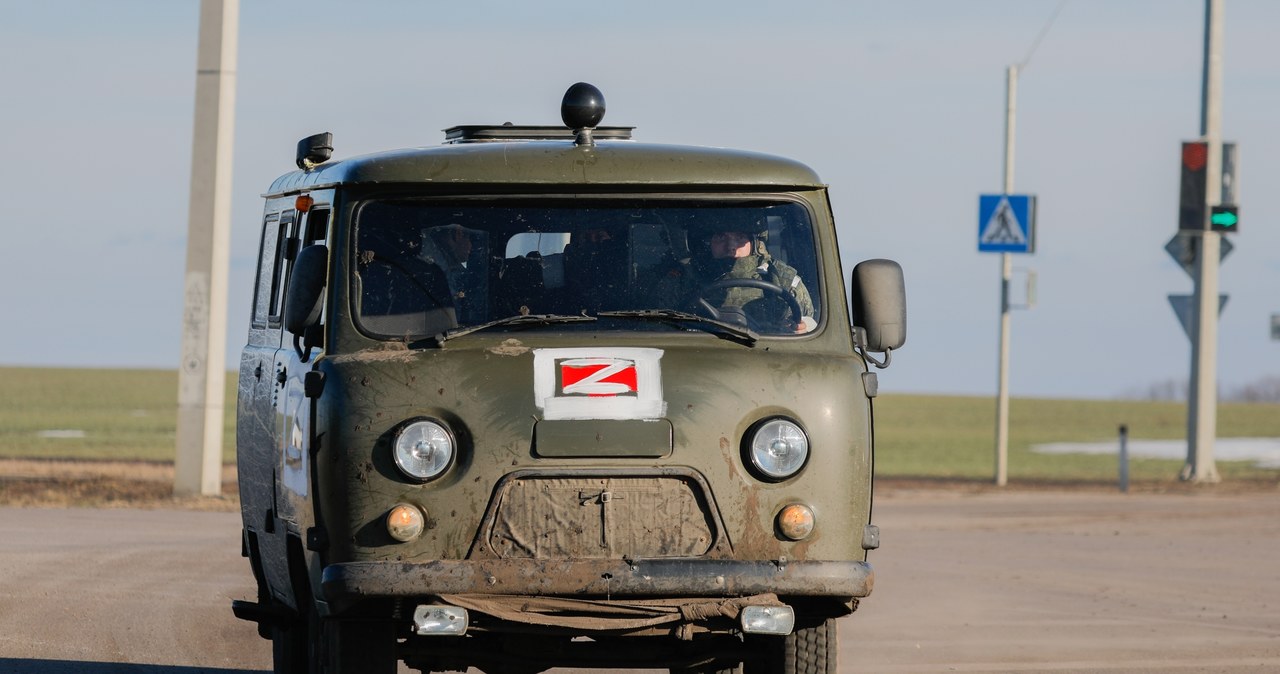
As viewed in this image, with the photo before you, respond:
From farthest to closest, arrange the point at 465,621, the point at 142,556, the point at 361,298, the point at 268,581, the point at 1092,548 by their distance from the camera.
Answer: the point at 1092,548
the point at 142,556
the point at 268,581
the point at 361,298
the point at 465,621

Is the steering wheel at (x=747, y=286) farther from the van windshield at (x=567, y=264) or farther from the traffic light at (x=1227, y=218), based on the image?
the traffic light at (x=1227, y=218)

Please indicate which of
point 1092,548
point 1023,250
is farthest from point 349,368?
point 1023,250

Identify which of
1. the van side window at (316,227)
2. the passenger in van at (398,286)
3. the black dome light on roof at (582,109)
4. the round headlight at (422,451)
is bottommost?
the round headlight at (422,451)

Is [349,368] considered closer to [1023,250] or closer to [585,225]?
[585,225]

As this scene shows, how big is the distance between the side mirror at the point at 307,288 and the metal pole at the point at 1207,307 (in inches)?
912

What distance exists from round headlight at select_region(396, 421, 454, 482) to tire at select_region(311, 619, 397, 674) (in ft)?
2.28

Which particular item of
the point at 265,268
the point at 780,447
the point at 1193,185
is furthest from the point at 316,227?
the point at 1193,185

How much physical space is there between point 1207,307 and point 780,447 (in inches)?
918

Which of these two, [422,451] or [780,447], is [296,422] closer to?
[422,451]

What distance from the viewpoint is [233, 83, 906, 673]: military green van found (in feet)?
25.2

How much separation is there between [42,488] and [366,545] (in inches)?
700

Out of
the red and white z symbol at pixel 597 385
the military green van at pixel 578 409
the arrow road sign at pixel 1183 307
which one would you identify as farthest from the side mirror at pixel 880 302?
the arrow road sign at pixel 1183 307

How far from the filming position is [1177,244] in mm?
30047

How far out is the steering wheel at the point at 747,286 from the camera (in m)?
8.30
